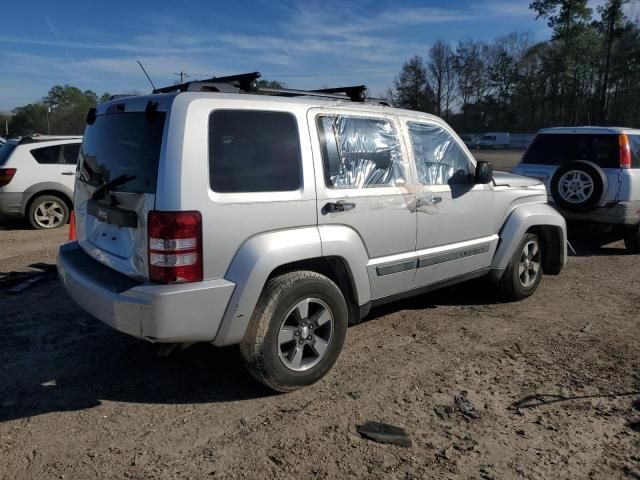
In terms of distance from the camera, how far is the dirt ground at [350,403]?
2906 mm

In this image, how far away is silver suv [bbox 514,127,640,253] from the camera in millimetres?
7402

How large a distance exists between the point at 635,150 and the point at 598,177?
1133 mm

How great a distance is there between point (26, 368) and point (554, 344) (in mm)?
4133

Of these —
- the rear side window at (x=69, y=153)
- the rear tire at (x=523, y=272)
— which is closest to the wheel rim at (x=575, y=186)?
the rear tire at (x=523, y=272)

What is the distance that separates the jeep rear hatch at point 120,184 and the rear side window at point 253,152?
1.08 feet

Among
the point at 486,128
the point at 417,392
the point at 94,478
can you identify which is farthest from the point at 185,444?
the point at 486,128

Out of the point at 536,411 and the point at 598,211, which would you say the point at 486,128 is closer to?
the point at 598,211

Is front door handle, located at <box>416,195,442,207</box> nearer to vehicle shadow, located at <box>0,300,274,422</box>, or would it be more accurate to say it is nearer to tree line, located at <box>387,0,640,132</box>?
vehicle shadow, located at <box>0,300,274,422</box>

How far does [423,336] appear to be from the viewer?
185 inches

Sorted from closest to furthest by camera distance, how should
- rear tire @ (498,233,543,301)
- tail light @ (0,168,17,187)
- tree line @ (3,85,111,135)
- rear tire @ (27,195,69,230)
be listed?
1. rear tire @ (498,233,543,301)
2. tail light @ (0,168,17,187)
3. rear tire @ (27,195,69,230)
4. tree line @ (3,85,111,135)

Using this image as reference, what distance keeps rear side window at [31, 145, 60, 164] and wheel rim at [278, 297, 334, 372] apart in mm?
7790

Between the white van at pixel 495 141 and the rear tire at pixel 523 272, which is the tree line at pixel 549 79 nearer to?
the white van at pixel 495 141

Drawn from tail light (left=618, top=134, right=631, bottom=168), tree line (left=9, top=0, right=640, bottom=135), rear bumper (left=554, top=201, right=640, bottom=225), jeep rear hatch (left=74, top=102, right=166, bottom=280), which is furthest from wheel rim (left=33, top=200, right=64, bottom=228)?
tree line (left=9, top=0, right=640, bottom=135)

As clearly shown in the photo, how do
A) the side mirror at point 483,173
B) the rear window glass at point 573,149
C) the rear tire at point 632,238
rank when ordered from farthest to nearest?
1. the rear tire at point 632,238
2. the rear window glass at point 573,149
3. the side mirror at point 483,173
